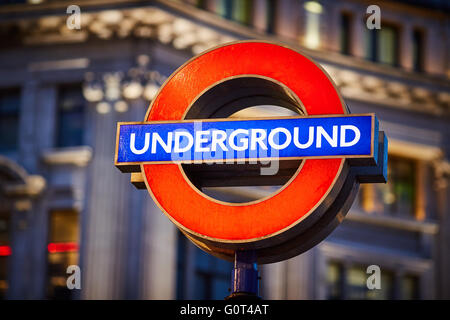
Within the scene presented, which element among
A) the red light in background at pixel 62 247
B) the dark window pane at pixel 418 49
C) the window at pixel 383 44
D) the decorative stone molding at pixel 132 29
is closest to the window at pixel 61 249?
the red light in background at pixel 62 247

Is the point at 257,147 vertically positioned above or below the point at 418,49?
below

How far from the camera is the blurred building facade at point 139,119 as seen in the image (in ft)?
104

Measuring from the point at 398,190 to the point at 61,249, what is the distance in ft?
38.3

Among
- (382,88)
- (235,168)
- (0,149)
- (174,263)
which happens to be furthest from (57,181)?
(235,168)

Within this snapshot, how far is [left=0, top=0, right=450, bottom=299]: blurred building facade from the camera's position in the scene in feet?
104

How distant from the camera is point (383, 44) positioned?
125 ft

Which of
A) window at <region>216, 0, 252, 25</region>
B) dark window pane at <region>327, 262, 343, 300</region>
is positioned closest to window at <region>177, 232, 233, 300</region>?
dark window pane at <region>327, 262, 343, 300</region>

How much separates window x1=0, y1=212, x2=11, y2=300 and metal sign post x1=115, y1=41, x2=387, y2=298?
19.1 metres

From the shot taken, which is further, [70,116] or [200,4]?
[200,4]

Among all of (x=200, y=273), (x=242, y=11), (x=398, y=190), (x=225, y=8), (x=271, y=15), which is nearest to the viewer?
(x=200, y=273)

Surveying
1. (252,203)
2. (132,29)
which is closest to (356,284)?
(132,29)

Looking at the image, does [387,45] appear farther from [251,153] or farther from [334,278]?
[251,153]

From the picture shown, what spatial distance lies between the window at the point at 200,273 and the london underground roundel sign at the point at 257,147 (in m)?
18.1

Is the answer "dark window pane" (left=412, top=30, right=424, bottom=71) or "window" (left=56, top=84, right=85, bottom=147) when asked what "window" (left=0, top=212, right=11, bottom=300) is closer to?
"window" (left=56, top=84, right=85, bottom=147)
